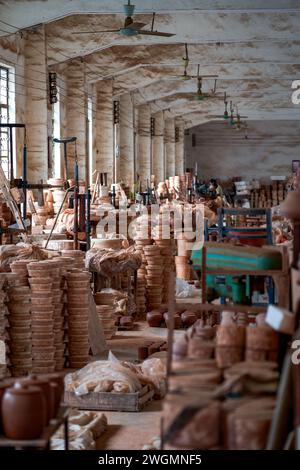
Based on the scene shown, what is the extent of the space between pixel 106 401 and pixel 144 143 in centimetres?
2680

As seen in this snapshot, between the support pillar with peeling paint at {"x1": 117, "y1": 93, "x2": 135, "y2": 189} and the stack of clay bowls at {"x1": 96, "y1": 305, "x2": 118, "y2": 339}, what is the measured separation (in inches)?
710

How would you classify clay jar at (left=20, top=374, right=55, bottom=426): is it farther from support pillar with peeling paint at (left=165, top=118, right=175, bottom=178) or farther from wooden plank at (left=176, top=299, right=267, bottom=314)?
support pillar with peeling paint at (left=165, top=118, right=175, bottom=178)

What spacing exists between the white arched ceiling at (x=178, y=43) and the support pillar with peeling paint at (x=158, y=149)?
3403 mm

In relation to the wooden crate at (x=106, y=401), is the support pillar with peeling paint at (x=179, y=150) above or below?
above

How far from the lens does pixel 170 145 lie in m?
40.7

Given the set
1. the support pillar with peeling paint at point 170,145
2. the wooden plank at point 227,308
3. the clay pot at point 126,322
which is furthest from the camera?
the support pillar with peeling paint at point 170,145

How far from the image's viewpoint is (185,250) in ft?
54.8

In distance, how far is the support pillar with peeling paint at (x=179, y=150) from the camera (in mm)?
42250

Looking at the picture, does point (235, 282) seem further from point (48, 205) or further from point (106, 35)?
point (106, 35)

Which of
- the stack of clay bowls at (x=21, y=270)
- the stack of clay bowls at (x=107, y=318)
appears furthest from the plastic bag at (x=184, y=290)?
the stack of clay bowls at (x=21, y=270)

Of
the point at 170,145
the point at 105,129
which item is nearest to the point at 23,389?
the point at 105,129

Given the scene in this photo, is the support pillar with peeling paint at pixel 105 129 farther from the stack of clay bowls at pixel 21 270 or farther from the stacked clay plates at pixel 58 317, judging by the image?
the stack of clay bowls at pixel 21 270

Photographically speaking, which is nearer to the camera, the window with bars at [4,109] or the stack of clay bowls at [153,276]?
the stack of clay bowls at [153,276]

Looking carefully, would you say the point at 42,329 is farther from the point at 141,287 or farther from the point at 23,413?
the point at 141,287
